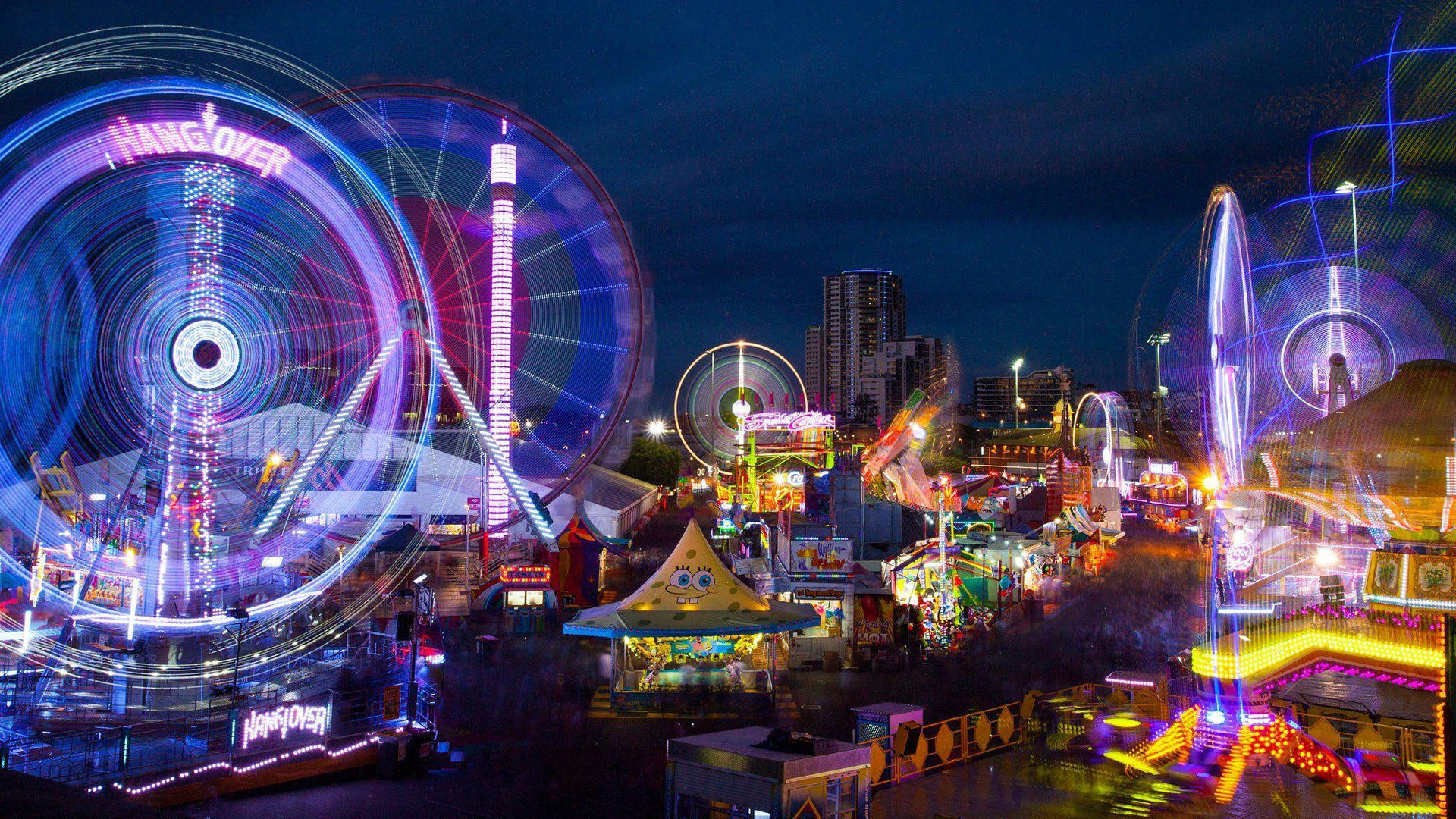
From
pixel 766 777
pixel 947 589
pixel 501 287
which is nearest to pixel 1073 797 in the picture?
pixel 766 777

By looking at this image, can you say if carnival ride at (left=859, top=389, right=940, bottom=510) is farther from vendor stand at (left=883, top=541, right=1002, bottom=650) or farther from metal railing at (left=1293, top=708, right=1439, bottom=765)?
metal railing at (left=1293, top=708, right=1439, bottom=765)

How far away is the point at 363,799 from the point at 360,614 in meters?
13.6

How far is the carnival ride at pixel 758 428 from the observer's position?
154 feet

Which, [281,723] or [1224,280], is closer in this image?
[281,723]

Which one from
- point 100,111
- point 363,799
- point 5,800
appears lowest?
point 363,799

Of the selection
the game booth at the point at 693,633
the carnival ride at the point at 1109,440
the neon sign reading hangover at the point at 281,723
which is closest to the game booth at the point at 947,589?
the game booth at the point at 693,633

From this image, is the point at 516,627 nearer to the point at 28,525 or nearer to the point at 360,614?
the point at 360,614

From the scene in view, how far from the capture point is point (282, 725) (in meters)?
12.2

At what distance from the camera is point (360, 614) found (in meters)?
24.2

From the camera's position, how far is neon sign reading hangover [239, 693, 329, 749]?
11883 millimetres

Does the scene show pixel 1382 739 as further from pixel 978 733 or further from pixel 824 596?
pixel 824 596

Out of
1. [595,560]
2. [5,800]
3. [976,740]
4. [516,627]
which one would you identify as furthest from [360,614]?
[5,800]

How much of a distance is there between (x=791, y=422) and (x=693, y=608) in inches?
1301

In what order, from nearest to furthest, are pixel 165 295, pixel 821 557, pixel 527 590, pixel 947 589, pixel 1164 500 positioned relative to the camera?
pixel 165 295 < pixel 821 557 < pixel 947 589 < pixel 527 590 < pixel 1164 500
